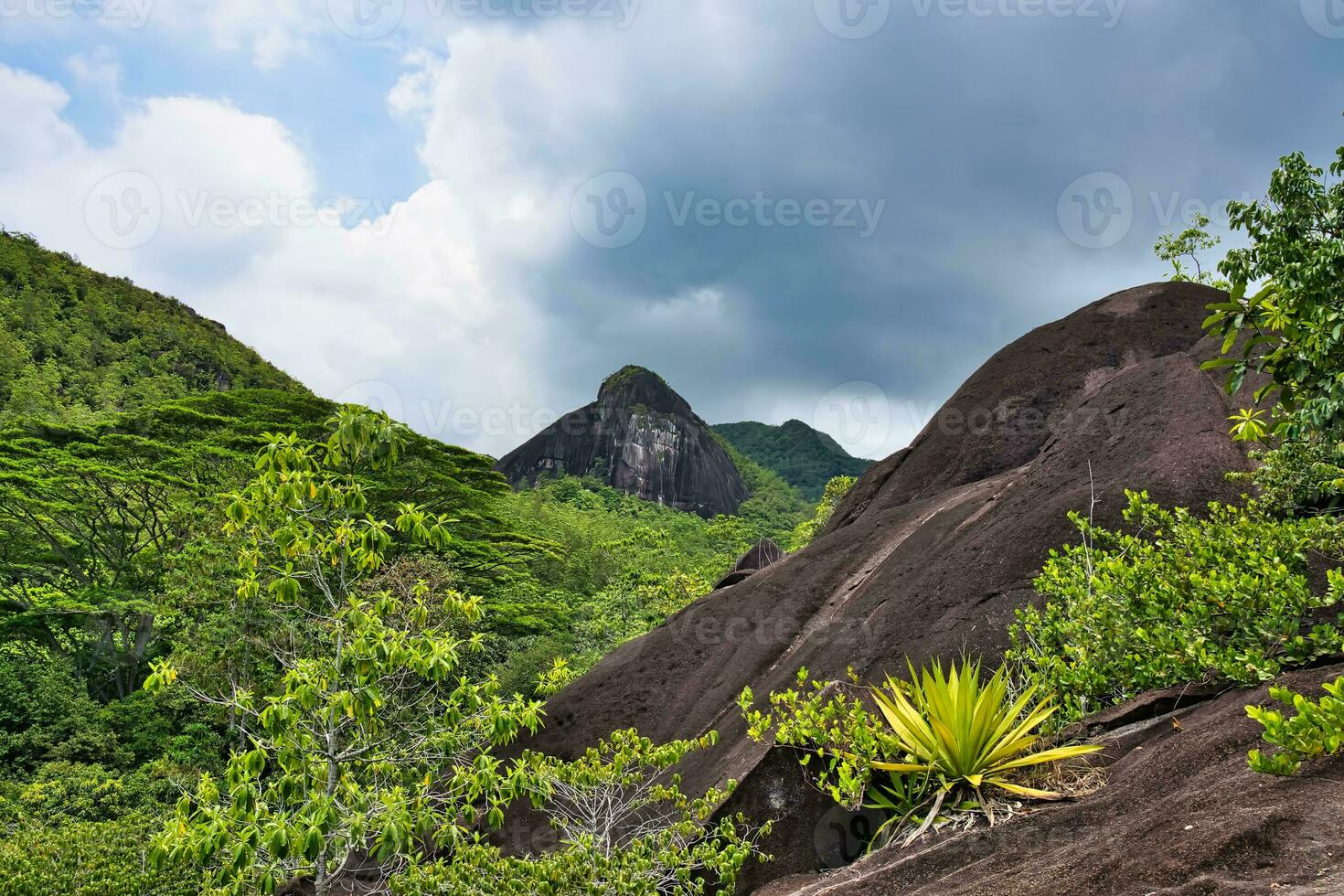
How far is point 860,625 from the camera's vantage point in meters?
8.59

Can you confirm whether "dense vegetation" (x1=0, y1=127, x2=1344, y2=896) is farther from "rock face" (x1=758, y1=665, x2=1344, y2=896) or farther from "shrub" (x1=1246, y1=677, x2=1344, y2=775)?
"rock face" (x1=758, y1=665, x2=1344, y2=896)

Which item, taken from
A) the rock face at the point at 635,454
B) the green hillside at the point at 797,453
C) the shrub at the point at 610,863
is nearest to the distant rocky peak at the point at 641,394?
the rock face at the point at 635,454

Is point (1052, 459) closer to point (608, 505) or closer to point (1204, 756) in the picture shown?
point (1204, 756)

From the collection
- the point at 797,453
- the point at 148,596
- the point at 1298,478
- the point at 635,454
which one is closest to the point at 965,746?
the point at 1298,478

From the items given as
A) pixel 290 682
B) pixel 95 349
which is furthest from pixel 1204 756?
pixel 95 349

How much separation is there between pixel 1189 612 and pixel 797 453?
4110 inches

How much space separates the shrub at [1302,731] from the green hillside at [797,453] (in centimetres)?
9006

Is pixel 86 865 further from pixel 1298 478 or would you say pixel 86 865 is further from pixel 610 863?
pixel 1298 478

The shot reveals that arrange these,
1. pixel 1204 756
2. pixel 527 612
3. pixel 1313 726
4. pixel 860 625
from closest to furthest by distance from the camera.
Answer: pixel 1313 726
pixel 1204 756
pixel 860 625
pixel 527 612

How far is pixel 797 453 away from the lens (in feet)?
354

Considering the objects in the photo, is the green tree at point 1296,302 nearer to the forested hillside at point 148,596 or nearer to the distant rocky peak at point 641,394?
the forested hillside at point 148,596

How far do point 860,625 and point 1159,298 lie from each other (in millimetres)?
8829

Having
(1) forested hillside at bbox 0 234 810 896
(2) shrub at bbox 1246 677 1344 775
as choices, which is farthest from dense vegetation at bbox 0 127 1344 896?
(1) forested hillside at bbox 0 234 810 896

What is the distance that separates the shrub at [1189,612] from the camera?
404 centimetres
